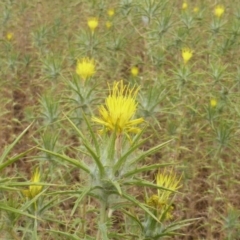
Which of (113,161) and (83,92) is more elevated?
(83,92)

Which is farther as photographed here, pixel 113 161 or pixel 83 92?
pixel 83 92

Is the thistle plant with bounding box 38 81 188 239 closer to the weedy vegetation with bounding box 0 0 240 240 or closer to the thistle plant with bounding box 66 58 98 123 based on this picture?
the weedy vegetation with bounding box 0 0 240 240

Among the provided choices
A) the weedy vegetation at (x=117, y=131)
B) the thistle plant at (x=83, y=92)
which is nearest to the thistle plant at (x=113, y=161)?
the weedy vegetation at (x=117, y=131)

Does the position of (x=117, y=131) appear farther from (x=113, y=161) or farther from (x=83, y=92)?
(x=83, y=92)

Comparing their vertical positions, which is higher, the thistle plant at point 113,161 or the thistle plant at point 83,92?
the thistle plant at point 83,92

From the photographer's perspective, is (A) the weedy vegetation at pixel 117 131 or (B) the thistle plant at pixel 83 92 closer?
(A) the weedy vegetation at pixel 117 131

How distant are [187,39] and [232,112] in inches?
46.9

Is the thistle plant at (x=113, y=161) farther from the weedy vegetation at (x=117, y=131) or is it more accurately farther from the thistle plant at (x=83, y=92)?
the thistle plant at (x=83, y=92)

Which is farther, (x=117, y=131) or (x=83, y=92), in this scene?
(x=83, y=92)

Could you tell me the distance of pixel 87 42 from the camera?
3977 millimetres

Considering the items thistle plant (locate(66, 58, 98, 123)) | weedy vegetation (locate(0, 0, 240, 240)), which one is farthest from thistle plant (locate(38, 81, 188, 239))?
thistle plant (locate(66, 58, 98, 123))

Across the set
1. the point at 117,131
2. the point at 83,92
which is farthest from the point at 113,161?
the point at 83,92

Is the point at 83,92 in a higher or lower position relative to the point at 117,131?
higher

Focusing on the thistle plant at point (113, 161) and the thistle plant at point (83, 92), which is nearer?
the thistle plant at point (113, 161)
